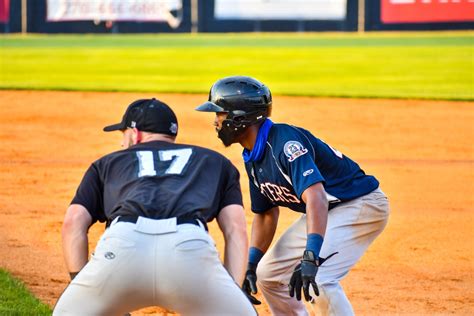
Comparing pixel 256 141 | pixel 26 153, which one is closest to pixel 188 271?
pixel 256 141

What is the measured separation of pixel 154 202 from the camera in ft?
12.6

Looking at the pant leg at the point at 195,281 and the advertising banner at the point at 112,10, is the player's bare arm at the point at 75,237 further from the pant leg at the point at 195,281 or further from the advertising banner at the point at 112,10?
the advertising banner at the point at 112,10

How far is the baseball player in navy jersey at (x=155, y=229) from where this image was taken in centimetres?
369

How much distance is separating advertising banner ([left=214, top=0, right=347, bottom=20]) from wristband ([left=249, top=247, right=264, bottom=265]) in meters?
25.1

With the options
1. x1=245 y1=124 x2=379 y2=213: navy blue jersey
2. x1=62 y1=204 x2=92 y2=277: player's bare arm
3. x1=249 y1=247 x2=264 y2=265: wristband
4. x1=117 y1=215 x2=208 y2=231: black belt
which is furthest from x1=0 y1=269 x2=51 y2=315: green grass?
x1=117 y1=215 x2=208 y2=231: black belt

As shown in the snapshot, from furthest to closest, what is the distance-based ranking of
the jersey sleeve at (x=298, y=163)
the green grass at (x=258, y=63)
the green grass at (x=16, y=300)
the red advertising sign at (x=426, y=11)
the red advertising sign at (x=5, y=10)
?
the red advertising sign at (x=5, y=10), the red advertising sign at (x=426, y=11), the green grass at (x=258, y=63), the green grass at (x=16, y=300), the jersey sleeve at (x=298, y=163)

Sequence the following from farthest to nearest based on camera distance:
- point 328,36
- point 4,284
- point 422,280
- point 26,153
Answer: point 328,36 < point 26,153 < point 422,280 < point 4,284

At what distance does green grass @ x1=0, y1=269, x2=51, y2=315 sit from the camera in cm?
582

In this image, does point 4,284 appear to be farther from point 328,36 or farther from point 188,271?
point 328,36

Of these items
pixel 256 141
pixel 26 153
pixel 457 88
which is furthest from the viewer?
pixel 457 88

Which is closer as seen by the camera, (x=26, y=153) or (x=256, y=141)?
(x=256, y=141)

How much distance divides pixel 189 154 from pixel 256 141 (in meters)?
0.96

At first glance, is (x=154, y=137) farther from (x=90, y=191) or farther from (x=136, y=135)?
(x=90, y=191)

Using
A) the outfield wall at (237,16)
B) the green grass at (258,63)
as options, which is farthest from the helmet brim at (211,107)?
the outfield wall at (237,16)
